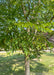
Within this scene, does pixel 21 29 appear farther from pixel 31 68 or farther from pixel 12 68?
pixel 12 68

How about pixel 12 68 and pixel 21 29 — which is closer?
pixel 21 29

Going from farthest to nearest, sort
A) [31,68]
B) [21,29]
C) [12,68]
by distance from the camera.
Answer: [12,68] → [31,68] → [21,29]

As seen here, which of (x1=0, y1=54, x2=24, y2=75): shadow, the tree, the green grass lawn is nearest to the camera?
the tree

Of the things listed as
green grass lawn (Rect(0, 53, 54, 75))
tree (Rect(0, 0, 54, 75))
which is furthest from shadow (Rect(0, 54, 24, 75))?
tree (Rect(0, 0, 54, 75))

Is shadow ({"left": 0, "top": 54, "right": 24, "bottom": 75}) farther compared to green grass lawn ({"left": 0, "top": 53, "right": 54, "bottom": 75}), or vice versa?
shadow ({"left": 0, "top": 54, "right": 24, "bottom": 75})

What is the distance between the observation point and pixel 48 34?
893 cm

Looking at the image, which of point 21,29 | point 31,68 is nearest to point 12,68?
point 31,68

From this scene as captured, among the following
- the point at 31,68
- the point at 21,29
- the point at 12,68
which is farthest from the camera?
the point at 12,68

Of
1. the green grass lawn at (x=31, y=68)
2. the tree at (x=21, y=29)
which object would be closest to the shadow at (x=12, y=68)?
the green grass lawn at (x=31, y=68)

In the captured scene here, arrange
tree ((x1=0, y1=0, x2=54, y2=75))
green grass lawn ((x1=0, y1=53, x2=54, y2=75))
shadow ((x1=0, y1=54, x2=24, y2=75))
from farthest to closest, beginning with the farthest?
shadow ((x1=0, y1=54, x2=24, y2=75))
green grass lawn ((x1=0, y1=53, x2=54, y2=75))
tree ((x1=0, y1=0, x2=54, y2=75))

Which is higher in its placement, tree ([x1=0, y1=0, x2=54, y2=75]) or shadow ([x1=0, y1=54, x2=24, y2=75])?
tree ([x1=0, y1=0, x2=54, y2=75])

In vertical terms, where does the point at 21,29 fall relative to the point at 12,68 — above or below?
above

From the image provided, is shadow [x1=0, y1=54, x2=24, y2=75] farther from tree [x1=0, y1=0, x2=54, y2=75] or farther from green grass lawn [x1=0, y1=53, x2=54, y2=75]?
tree [x1=0, y1=0, x2=54, y2=75]

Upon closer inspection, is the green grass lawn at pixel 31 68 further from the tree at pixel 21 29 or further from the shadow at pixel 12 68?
the tree at pixel 21 29
